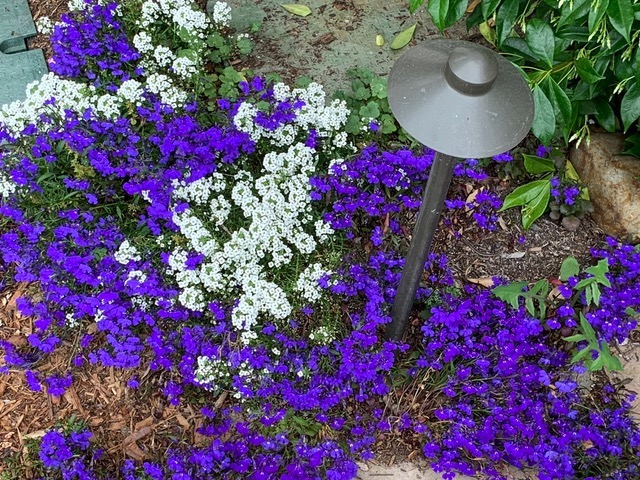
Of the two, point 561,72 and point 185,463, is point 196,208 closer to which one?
point 185,463

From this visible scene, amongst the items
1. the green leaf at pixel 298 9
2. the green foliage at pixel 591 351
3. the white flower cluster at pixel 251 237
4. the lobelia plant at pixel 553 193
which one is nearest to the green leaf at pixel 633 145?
the lobelia plant at pixel 553 193

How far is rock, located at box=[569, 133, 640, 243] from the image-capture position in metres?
3.03

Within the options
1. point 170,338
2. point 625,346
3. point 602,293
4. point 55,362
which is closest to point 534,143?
point 602,293

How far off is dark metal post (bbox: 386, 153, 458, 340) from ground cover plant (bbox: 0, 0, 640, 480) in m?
0.09

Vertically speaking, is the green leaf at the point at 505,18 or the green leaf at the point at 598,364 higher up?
the green leaf at the point at 505,18

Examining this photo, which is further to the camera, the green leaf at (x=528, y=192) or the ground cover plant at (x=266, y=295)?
the green leaf at (x=528, y=192)

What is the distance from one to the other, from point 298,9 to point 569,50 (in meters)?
1.62

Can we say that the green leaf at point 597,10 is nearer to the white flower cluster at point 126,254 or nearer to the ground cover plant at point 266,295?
the ground cover plant at point 266,295

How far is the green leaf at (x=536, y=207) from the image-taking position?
2852mm

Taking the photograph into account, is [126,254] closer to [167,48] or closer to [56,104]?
[56,104]

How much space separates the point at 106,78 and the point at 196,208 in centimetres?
91

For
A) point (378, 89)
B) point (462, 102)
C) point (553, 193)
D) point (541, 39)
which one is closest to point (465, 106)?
point (462, 102)

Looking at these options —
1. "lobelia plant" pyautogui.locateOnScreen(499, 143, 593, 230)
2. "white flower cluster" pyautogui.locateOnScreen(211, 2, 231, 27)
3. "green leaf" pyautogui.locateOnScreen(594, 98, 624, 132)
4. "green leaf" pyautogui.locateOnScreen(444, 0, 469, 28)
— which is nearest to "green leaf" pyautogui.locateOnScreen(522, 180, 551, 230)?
"lobelia plant" pyautogui.locateOnScreen(499, 143, 593, 230)

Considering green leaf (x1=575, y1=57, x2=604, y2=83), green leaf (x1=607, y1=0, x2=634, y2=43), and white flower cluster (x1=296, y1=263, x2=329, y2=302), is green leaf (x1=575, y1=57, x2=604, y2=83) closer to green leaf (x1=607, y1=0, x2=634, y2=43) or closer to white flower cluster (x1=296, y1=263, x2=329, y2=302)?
green leaf (x1=607, y1=0, x2=634, y2=43)
